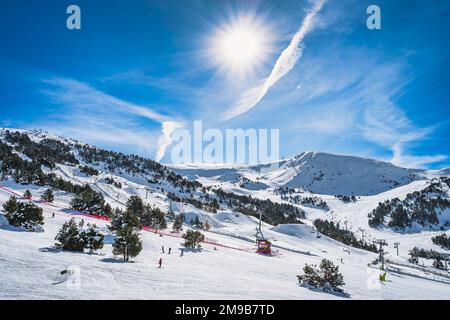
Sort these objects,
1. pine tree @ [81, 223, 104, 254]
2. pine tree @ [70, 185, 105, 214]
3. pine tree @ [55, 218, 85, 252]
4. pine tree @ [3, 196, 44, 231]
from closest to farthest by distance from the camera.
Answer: pine tree @ [55, 218, 85, 252] < pine tree @ [81, 223, 104, 254] < pine tree @ [3, 196, 44, 231] < pine tree @ [70, 185, 105, 214]

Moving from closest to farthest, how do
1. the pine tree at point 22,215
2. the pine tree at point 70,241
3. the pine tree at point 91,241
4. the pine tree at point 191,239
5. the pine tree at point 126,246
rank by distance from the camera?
the pine tree at point 126,246
the pine tree at point 70,241
the pine tree at point 91,241
the pine tree at point 22,215
the pine tree at point 191,239

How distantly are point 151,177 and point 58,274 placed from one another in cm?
18395

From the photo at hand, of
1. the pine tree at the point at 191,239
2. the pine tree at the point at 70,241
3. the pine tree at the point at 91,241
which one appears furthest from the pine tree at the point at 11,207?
the pine tree at the point at 191,239

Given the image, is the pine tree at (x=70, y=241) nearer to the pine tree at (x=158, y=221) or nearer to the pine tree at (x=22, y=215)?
the pine tree at (x=22, y=215)

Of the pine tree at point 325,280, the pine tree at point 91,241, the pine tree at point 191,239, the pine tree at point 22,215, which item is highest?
the pine tree at point 22,215

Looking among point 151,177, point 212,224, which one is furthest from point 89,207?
point 151,177

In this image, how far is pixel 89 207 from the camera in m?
62.2

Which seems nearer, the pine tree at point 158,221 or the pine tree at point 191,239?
the pine tree at point 191,239

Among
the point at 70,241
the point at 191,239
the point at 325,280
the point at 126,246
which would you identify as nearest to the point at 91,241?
the point at 70,241

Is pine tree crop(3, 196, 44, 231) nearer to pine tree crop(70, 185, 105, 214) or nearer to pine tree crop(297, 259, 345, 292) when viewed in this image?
pine tree crop(70, 185, 105, 214)

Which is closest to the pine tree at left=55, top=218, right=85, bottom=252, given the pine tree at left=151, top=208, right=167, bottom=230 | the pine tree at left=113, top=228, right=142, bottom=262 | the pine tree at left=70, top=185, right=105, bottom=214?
the pine tree at left=113, top=228, right=142, bottom=262

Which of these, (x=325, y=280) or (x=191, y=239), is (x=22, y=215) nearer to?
(x=191, y=239)
